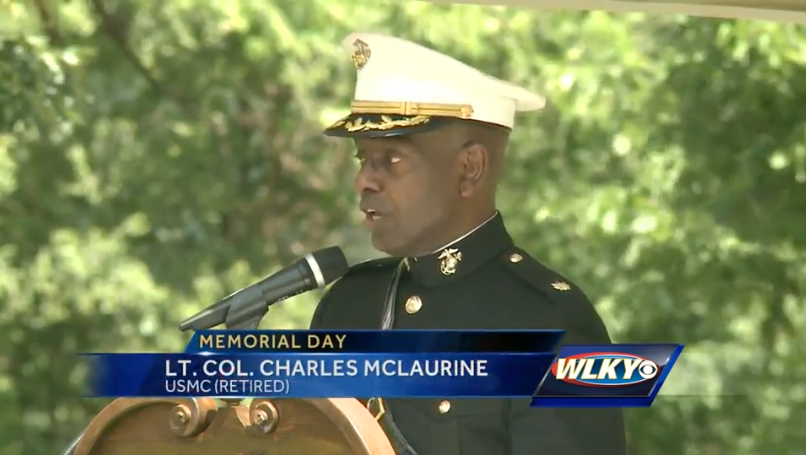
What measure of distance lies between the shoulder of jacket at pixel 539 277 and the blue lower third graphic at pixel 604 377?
0.37ft

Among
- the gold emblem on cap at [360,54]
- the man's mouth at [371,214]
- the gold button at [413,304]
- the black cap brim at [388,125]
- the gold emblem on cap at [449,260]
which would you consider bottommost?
the gold button at [413,304]

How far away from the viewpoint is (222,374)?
7.12 ft

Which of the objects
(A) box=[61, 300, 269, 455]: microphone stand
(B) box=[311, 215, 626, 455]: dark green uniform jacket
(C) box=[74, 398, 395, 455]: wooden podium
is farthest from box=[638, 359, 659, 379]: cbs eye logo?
(A) box=[61, 300, 269, 455]: microphone stand

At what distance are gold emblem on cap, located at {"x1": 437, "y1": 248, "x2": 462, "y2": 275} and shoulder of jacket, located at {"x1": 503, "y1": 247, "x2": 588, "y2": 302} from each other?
0.12 metres

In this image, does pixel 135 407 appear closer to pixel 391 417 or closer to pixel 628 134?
pixel 391 417

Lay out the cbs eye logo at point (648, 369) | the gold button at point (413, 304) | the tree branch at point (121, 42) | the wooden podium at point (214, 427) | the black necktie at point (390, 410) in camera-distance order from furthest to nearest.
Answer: the tree branch at point (121, 42)
the cbs eye logo at point (648, 369)
the gold button at point (413, 304)
the black necktie at point (390, 410)
the wooden podium at point (214, 427)

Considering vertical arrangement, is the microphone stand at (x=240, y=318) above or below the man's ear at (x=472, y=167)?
below

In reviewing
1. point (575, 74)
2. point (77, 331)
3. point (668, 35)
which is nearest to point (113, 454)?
point (77, 331)

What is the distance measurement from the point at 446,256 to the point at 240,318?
438mm

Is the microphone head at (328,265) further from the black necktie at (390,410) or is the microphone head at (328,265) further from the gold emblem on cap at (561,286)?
the gold emblem on cap at (561,286)

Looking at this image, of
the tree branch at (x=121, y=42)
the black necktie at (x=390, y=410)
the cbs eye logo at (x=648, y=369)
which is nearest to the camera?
the black necktie at (x=390, y=410)

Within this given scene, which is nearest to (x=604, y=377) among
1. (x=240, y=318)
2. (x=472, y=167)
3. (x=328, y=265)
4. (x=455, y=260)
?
(x=455, y=260)

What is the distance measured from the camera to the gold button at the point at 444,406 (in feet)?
7.02

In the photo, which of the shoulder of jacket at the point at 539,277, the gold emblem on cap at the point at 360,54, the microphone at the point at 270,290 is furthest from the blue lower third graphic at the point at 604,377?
the gold emblem on cap at the point at 360,54
